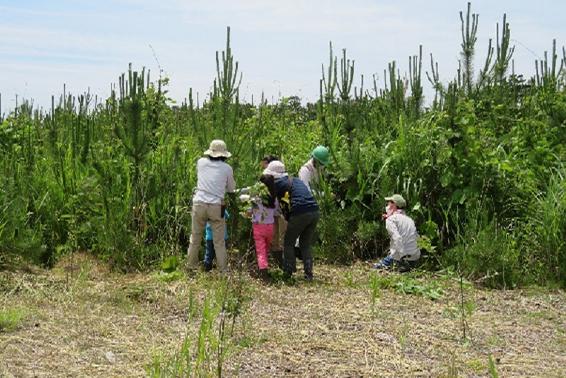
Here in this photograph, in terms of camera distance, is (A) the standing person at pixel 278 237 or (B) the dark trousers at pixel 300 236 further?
(A) the standing person at pixel 278 237

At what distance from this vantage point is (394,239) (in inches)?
382

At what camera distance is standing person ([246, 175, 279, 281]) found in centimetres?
902

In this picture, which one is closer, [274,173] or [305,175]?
[274,173]

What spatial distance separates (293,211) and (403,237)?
1.53m

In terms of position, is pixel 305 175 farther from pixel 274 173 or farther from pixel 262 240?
pixel 262 240

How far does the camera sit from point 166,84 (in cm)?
1126

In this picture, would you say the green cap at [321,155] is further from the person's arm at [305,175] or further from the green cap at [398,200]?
the green cap at [398,200]

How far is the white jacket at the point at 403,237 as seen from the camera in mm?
Result: 9680

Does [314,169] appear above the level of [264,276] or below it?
above

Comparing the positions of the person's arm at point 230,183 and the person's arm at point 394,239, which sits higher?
the person's arm at point 230,183

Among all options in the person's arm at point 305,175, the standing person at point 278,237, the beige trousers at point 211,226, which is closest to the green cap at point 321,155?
the person's arm at point 305,175

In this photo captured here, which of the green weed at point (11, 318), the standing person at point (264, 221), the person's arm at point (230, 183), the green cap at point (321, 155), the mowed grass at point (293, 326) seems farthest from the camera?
the green cap at point (321, 155)

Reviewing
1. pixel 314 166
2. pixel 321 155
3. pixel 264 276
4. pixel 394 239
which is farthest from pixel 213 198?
pixel 394 239

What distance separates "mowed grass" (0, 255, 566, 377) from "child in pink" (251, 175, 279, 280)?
258mm
